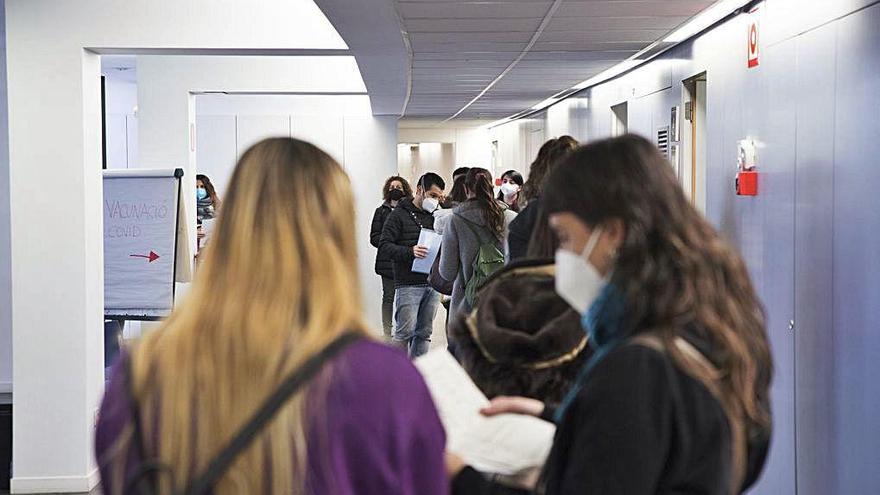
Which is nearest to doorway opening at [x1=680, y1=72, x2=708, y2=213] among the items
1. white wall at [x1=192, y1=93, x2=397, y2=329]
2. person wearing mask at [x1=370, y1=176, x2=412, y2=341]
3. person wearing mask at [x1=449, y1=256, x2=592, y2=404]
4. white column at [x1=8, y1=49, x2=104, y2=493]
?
white column at [x1=8, y1=49, x2=104, y2=493]

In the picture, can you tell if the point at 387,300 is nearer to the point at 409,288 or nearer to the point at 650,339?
the point at 409,288

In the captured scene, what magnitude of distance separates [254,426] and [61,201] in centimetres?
496

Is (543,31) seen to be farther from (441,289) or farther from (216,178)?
(216,178)

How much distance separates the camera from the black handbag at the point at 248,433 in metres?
1.56

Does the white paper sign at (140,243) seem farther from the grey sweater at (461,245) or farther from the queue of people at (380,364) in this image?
the queue of people at (380,364)

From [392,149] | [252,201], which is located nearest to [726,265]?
[252,201]

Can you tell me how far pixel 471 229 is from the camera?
675 centimetres

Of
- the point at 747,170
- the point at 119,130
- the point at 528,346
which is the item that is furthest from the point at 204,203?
the point at 528,346

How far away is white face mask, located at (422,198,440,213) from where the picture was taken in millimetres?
10094

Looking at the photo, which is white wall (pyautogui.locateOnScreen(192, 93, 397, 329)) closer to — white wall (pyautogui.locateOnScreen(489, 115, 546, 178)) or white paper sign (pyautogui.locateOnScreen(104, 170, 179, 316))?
white wall (pyautogui.locateOnScreen(489, 115, 546, 178))

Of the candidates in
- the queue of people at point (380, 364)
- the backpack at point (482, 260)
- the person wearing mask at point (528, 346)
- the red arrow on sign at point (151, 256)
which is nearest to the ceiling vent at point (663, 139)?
the backpack at point (482, 260)

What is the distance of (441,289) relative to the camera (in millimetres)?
7277

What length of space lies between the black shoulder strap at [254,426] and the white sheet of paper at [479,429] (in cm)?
52

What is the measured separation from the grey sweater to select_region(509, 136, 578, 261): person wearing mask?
6.67 feet
